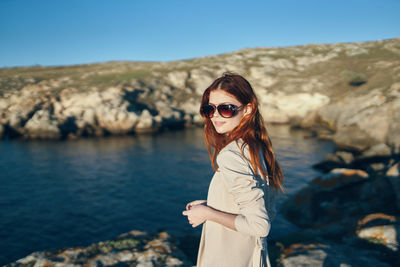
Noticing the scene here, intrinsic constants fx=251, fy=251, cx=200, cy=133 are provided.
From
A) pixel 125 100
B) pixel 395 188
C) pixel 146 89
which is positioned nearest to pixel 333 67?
pixel 146 89

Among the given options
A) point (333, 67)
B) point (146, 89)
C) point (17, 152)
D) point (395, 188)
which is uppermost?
point (333, 67)

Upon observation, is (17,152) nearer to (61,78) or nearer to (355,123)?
(61,78)

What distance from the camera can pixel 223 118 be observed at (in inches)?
96.3

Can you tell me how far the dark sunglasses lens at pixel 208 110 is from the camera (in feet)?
8.34

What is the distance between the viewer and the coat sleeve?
78.9 inches

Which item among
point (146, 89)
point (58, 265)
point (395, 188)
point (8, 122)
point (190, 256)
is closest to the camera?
point (58, 265)

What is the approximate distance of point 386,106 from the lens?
88.3 feet

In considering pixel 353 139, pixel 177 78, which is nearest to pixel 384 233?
pixel 353 139

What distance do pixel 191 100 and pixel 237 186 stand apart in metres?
47.3

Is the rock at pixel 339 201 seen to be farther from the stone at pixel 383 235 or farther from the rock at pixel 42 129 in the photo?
the rock at pixel 42 129

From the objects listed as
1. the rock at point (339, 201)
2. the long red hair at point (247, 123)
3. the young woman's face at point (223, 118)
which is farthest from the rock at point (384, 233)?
the young woman's face at point (223, 118)

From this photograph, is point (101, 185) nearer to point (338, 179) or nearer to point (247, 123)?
point (338, 179)

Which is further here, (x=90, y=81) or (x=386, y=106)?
(x=90, y=81)

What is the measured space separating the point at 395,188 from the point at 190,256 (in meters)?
8.64
